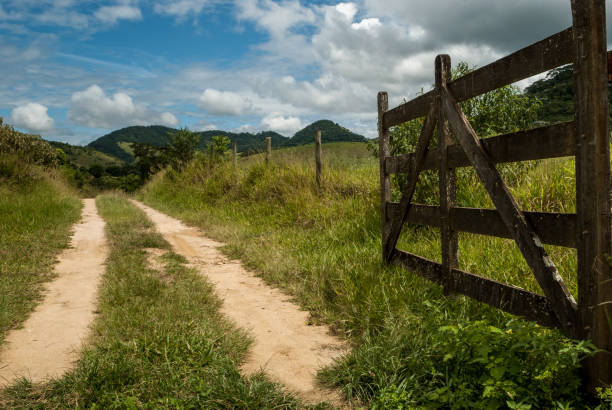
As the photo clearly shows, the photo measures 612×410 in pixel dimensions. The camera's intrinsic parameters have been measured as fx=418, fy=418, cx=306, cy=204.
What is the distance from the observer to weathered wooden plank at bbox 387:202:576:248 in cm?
248

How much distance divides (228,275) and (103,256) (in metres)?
2.44

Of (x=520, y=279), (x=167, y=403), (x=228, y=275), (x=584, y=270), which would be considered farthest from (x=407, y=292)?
(x=228, y=275)

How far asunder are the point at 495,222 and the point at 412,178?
134cm

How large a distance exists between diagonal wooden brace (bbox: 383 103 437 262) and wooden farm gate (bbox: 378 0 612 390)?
37 mm

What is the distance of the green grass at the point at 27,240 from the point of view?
14.6 feet

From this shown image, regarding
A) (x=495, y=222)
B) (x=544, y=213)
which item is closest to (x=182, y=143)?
(x=495, y=222)

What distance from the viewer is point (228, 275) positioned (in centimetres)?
585

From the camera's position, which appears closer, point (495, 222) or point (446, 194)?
point (495, 222)

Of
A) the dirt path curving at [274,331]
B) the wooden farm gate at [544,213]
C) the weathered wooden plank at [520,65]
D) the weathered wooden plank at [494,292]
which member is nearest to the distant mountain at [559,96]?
the weathered wooden plank at [520,65]

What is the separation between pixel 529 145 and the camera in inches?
109

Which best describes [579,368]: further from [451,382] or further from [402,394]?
[402,394]

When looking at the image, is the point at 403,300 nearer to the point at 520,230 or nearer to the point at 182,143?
the point at 520,230

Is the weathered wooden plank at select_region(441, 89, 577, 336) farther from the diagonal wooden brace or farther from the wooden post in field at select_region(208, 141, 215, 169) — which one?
the wooden post in field at select_region(208, 141, 215, 169)

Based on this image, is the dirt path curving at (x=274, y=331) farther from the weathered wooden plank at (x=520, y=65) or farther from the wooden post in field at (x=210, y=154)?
the wooden post in field at (x=210, y=154)
